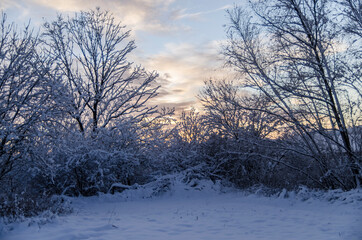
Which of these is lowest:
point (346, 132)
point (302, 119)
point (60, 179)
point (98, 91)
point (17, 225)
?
point (17, 225)

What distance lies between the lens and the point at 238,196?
39.3 feet

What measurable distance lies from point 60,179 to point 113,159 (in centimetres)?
246

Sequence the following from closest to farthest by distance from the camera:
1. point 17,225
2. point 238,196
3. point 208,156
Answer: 1. point 17,225
2. point 238,196
3. point 208,156

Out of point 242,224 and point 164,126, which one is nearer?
point 242,224

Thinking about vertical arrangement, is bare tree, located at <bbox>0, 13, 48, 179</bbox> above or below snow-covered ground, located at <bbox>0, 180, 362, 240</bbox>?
above

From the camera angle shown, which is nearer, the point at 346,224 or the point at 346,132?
the point at 346,224

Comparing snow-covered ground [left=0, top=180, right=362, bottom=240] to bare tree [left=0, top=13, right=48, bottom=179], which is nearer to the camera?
snow-covered ground [left=0, top=180, right=362, bottom=240]

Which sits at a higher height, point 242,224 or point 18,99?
point 18,99

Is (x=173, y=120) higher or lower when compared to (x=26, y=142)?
higher

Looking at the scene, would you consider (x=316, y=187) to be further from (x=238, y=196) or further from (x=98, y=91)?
(x=98, y=91)

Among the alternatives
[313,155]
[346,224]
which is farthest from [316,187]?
[346,224]

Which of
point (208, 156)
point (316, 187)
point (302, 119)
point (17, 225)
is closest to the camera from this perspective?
point (17, 225)

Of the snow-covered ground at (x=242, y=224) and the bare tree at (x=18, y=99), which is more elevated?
the bare tree at (x=18, y=99)

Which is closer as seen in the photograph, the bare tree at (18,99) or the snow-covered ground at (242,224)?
the snow-covered ground at (242,224)
